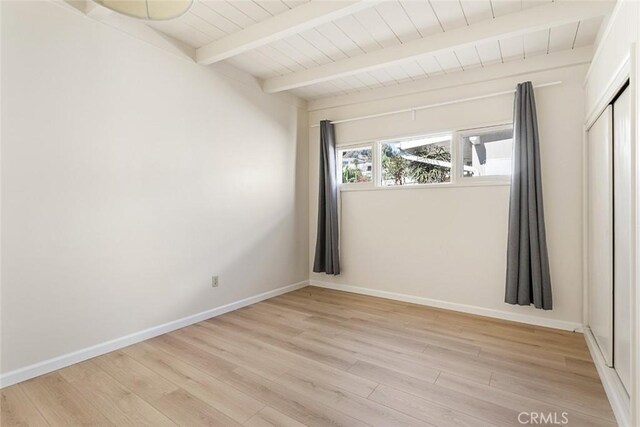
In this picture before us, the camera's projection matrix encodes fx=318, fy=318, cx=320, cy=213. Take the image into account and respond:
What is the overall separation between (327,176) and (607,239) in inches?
113

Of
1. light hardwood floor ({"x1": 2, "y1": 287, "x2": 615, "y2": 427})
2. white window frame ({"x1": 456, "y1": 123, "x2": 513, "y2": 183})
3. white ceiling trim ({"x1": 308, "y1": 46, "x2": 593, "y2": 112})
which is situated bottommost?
light hardwood floor ({"x1": 2, "y1": 287, "x2": 615, "y2": 427})

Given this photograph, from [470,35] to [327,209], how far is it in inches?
95.6

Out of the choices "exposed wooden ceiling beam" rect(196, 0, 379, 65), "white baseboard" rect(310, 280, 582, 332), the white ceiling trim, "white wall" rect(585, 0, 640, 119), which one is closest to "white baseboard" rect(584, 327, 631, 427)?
"white baseboard" rect(310, 280, 582, 332)

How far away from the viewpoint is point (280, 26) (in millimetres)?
2477

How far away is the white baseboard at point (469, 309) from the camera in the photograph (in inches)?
116

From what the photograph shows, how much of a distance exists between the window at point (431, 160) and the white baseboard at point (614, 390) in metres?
1.70

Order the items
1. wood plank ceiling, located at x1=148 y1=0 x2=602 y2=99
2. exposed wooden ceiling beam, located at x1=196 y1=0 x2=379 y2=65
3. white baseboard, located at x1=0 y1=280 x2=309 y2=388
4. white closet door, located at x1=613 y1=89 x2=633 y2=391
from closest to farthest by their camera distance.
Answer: white closet door, located at x1=613 y1=89 x2=633 y2=391
white baseboard, located at x1=0 y1=280 x2=309 y2=388
exposed wooden ceiling beam, located at x1=196 y1=0 x2=379 y2=65
wood plank ceiling, located at x1=148 y1=0 x2=602 y2=99

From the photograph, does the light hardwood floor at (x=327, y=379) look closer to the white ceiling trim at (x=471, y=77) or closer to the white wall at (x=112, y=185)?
the white wall at (x=112, y=185)

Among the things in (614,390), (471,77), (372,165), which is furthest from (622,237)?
(372,165)

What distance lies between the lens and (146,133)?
271 cm

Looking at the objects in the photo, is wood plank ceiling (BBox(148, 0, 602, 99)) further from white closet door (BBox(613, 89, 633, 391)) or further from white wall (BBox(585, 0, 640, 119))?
white closet door (BBox(613, 89, 633, 391))

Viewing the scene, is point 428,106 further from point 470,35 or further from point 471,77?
point 470,35
